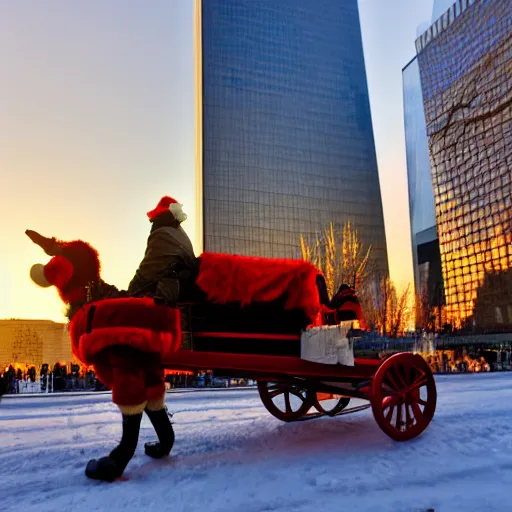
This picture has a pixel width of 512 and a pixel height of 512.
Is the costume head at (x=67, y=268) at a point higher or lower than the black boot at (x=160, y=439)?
higher

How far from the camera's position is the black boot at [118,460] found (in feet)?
9.86

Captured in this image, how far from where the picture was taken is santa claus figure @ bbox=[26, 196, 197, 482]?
10.2ft

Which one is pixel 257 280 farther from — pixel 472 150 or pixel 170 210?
pixel 472 150

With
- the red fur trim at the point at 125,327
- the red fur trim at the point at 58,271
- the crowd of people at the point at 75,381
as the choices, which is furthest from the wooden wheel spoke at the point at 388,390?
the crowd of people at the point at 75,381

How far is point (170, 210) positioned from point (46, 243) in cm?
89

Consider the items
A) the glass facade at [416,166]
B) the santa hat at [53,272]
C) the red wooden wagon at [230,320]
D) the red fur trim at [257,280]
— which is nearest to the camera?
the red wooden wagon at [230,320]

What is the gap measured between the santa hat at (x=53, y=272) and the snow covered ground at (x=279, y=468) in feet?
4.12

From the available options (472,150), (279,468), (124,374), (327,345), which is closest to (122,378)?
(124,374)

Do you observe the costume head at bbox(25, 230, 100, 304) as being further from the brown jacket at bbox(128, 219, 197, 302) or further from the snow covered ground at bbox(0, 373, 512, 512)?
the snow covered ground at bbox(0, 373, 512, 512)

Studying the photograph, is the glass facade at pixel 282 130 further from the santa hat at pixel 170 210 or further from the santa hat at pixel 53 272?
the santa hat at pixel 53 272

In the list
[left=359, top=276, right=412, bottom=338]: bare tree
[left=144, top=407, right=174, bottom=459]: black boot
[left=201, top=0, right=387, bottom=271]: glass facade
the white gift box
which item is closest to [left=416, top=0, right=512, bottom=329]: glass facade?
[left=359, top=276, right=412, bottom=338]: bare tree

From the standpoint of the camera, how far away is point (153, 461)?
3.54 metres

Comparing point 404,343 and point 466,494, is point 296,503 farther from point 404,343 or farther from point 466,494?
point 404,343

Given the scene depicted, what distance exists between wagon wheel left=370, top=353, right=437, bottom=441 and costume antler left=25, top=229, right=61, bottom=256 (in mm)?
2526
